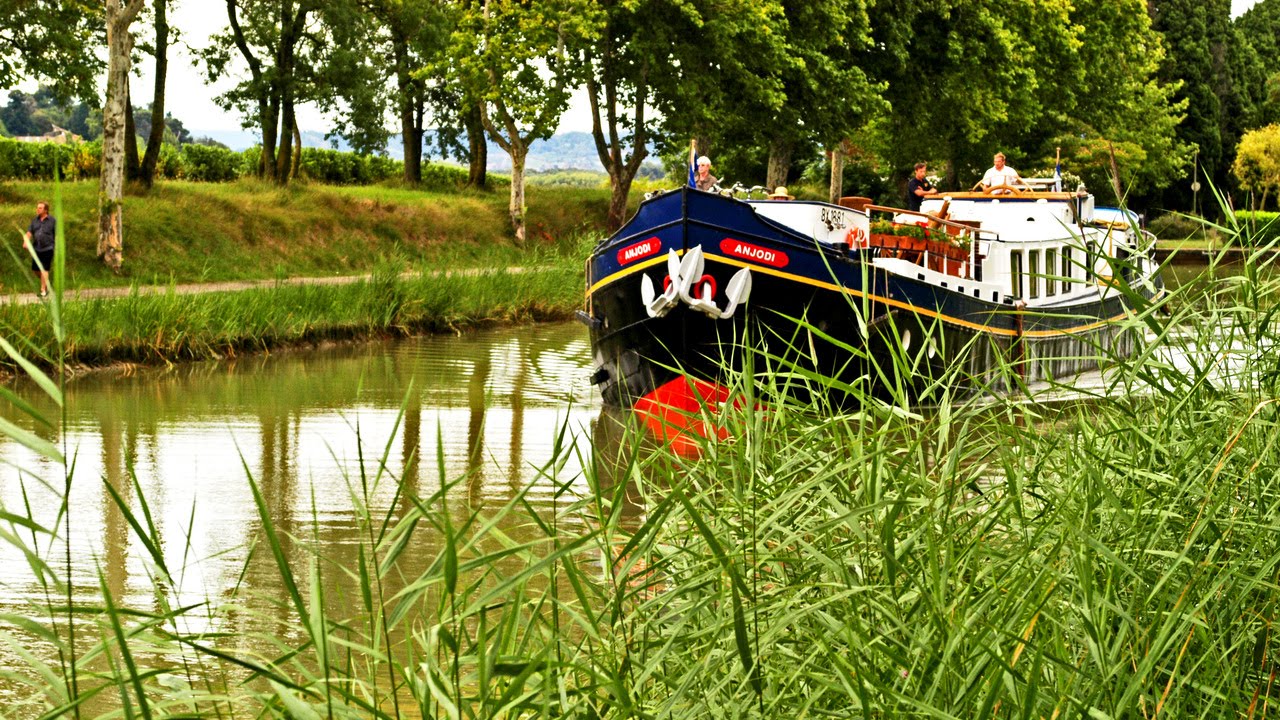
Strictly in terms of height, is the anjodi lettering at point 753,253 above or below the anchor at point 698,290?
above

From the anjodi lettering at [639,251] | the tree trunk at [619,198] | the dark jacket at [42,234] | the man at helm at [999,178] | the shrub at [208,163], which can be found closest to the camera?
the anjodi lettering at [639,251]

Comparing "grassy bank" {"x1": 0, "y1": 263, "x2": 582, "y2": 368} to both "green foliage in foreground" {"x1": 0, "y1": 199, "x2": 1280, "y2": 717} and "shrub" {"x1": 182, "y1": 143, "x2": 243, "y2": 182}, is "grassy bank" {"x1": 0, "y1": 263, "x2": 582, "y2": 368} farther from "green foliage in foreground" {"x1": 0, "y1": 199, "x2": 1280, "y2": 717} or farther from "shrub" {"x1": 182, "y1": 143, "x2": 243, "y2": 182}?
"shrub" {"x1": 182, "y1": 143, "x2": 243, "y2": 182}

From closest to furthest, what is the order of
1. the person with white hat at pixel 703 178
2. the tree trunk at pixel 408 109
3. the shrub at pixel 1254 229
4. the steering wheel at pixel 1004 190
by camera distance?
1. the shrub at pixel 1254 229
2. the person with white hat at pixel 703 178
3. the steering wheel at pixel 1004 190
4. the tree trunk at pixel 408 109

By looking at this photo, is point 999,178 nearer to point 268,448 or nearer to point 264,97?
point 268,448

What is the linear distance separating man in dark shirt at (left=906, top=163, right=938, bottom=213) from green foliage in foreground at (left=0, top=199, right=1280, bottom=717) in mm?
12744

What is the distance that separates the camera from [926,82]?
42.8m

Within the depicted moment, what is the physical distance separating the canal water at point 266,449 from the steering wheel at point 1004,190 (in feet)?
16.2

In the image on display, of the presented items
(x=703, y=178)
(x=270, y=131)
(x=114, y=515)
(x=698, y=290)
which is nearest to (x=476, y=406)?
(x=698, y=290)

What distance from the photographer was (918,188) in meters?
18.2

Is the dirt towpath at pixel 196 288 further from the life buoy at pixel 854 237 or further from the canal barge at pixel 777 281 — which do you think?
the life buoy at pixel 854 237

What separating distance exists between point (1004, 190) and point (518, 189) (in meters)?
20.8

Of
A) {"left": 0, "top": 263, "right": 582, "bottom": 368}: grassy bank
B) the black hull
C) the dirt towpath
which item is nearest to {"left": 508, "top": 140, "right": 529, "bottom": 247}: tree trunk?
the dirt towpath

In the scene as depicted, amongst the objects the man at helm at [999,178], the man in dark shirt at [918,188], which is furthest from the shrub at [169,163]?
the man at helm at [999,178]

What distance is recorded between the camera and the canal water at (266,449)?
8.16m
